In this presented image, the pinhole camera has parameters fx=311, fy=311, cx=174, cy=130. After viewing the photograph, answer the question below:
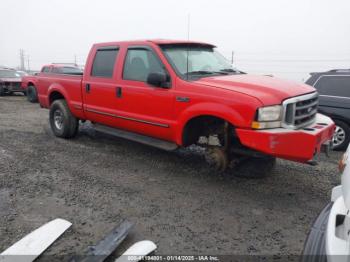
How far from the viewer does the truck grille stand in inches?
137

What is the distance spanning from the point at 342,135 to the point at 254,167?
2.70 metres

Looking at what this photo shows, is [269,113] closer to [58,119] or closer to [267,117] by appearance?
[267,117]

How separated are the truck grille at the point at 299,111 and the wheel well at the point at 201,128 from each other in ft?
2.86

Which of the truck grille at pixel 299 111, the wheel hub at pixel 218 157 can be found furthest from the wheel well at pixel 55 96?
the truck grille at pixel 299 111

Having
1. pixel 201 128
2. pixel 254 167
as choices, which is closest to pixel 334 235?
pixel 201 128

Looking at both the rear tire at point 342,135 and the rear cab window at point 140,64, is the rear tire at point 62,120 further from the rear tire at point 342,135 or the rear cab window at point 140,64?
the rear tire at point 342,135

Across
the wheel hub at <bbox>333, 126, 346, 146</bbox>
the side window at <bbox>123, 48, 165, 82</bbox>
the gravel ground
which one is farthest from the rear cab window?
the wheel hub at <bbox>333, 126, 346, 146</bbox>

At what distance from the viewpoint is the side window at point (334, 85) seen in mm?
6234

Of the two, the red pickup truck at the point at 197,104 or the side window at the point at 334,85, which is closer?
the red pickup truck at the point at 197,104

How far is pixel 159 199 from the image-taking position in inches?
149

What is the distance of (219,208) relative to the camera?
3.59 m

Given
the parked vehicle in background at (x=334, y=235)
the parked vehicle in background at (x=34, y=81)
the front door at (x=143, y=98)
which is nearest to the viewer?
the parked vehicle in background at (x=334, y=235)

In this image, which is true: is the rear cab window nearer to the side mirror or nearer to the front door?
the front door

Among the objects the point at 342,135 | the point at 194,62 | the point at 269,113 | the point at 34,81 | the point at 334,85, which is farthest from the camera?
the point at 34,81
